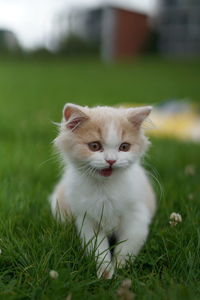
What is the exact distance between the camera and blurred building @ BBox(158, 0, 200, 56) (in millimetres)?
33656

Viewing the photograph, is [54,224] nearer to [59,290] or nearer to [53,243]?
[53,243]

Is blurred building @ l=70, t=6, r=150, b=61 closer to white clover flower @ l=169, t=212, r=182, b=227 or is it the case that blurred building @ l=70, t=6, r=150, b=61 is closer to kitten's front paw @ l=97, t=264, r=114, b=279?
white clover flower @ l=169, t=212, r=182, b=227

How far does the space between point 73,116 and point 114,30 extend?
94.4ft

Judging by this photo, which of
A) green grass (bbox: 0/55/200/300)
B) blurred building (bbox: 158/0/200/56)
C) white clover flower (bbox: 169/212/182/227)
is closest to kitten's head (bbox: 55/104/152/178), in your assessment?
green grass (bbox: 0/55/200/300)

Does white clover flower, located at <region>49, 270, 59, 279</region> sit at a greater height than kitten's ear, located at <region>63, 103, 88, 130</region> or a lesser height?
lesser

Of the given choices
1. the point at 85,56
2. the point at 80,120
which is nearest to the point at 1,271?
the point at 80,120

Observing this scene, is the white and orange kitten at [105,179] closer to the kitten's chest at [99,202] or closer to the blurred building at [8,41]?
the kitten's chest at [99,202]

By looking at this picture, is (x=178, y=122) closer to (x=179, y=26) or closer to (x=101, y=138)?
(x=101, y=138)

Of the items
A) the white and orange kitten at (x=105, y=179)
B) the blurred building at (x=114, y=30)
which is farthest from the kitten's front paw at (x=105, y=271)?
the blurred building at (x=114, y=30)

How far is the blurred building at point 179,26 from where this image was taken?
33.7 meters

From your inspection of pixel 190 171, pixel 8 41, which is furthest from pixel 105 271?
pixel 8 41

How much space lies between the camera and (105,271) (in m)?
1.89

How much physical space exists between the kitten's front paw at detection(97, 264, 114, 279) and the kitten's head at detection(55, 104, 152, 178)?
1.45 ft

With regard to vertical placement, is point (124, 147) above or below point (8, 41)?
below
